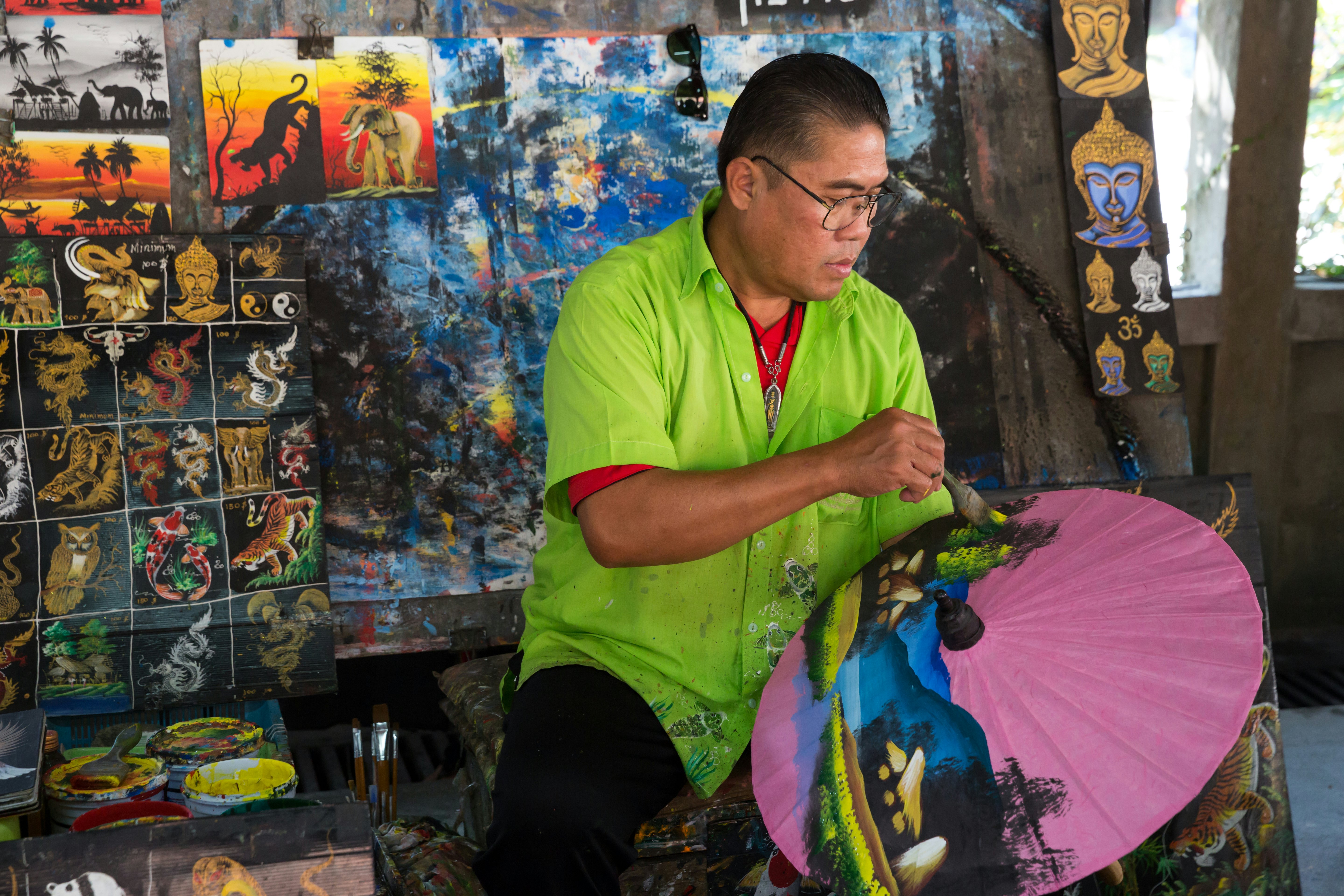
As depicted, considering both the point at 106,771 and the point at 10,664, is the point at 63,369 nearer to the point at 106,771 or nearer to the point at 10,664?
the point at 10,664

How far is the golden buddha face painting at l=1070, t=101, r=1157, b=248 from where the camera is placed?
114 inches

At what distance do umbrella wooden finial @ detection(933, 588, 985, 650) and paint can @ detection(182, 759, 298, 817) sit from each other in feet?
3.68

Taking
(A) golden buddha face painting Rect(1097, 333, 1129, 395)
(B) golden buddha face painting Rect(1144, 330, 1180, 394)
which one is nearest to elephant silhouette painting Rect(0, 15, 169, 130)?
(A) golden buddha face painting Rect(1097, 333, 1129, 395)

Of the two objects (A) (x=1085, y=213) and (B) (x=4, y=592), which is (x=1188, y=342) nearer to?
(A) (x=1085, y=213)

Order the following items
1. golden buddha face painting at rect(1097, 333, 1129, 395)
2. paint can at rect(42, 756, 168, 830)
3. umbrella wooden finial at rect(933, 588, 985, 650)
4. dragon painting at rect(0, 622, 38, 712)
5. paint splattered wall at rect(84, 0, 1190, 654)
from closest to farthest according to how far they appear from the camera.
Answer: umbrella wooden finial at rect(933, 588, 985, 650) → paint can at rect(42, 756, 168, 830) → dragon painting at rect(0, 622, 38, 712) → paint splattered wall at rect(84, 0, 1190, 654) → golden buddha face painting at rect(1097, 333, 1129, 395)

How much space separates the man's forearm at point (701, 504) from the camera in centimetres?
145

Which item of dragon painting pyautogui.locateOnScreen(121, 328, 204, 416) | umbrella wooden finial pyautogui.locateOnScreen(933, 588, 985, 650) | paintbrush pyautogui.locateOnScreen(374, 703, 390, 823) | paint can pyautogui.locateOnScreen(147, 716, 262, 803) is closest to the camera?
umbrella wooden finial pyautogui.locateOnScreen(933, 588, 985, 650)

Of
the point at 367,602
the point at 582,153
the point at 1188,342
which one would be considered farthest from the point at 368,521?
the point at 1188,342

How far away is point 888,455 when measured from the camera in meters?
1.42

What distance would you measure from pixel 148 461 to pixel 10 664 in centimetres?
53

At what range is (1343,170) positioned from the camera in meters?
3.58

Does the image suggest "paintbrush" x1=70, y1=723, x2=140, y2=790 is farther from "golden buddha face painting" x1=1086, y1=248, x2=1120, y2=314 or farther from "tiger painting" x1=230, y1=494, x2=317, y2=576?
"golden buddha face painting" x1=1086, y1=248, x2=1120, y2=314

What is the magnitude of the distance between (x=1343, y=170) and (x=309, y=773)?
3765 millimetres

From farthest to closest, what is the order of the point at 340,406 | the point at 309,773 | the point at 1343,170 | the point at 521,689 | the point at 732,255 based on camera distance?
the point at 1343,170 → the point at 309,773 → the point at 340,406 → the point at 732,255 → the point at 521,689
